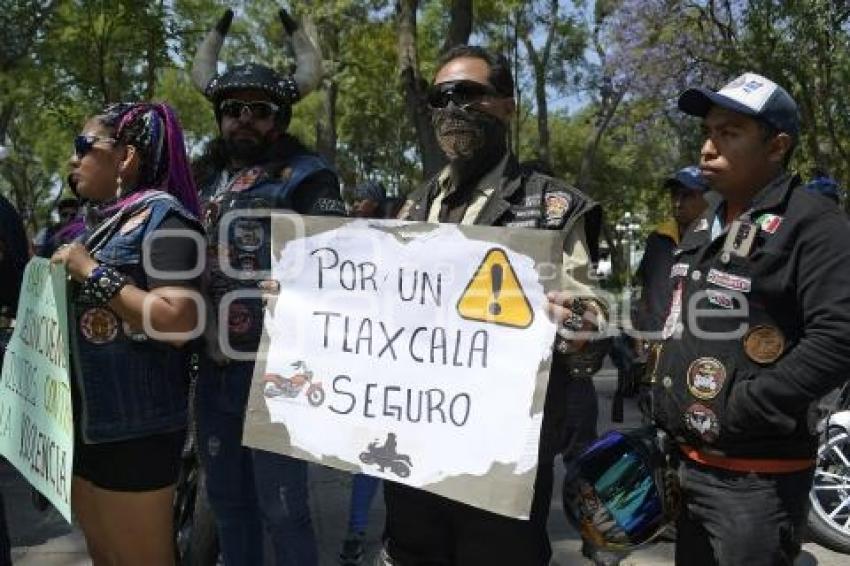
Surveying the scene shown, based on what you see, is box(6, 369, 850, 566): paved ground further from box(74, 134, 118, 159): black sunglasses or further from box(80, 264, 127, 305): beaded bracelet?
box(74, 134, 118, 159): black sunglasses

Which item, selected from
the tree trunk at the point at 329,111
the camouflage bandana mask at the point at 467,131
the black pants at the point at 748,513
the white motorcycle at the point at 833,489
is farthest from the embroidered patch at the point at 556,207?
the tree trunk at the point at 329,111

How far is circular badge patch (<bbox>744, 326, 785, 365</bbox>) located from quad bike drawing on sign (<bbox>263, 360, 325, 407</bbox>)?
1.12 metres

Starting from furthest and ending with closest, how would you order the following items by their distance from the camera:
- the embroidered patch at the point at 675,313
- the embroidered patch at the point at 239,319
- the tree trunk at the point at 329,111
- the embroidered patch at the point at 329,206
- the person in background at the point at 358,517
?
the tree trunk at the point at 329,111, the person in background at the point at 358,517, the embroidered patch at the point at 329,206, the embroidered patch at the point at 239,319, the embroidered patch at the point at 675,313

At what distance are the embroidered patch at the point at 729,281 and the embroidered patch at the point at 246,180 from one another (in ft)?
4.81

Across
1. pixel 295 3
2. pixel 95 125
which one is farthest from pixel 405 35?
pixel 95 125

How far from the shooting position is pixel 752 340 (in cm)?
230

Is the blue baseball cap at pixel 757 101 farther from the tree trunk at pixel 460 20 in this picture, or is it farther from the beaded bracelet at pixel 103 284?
the tree trunk at pixel 460 20

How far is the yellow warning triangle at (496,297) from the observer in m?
2.26

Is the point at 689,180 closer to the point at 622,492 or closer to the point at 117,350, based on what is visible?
the point at 622,492

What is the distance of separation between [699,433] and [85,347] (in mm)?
1704

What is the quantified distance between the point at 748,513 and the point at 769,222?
0.73 meters

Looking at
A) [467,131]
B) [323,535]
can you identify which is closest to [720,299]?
[467,131]

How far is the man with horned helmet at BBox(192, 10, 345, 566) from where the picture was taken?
2.89 meters

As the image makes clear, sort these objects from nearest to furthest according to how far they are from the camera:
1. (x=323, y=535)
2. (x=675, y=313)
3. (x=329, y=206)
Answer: (x=675, y=313) → (x=329, y=206) → (x=323, y=535)
